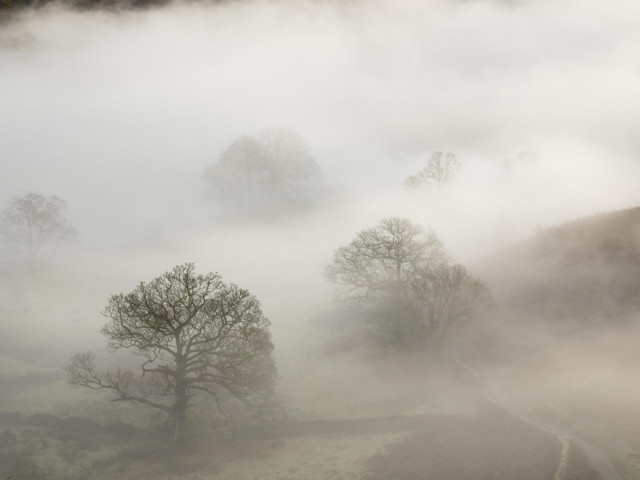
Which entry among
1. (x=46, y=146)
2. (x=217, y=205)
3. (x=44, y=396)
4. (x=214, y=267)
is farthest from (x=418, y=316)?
(x=46, y=146)

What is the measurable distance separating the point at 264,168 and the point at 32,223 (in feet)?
149

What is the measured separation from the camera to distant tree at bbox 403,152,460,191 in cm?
7500

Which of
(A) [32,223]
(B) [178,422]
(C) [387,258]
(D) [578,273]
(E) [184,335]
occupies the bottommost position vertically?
(B) [178,422]

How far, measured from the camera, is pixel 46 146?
183875 mm

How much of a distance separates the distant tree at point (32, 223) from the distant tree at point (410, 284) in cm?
5573

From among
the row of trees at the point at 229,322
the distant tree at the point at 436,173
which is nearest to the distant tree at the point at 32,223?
the row of trees at the point at 229,322

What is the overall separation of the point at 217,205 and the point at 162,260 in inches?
1374

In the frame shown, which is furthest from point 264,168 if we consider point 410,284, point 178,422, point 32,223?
point 178,422

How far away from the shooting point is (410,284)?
140 feet

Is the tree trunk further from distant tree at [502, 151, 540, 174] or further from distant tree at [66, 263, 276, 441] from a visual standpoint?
distant tree at [502, 151, 540, 174]

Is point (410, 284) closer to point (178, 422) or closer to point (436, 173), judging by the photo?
point (178, 422)

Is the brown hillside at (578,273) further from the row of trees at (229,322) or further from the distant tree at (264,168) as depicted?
the distant tree at (264,168)

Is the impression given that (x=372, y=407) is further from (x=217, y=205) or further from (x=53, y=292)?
(x=217, y=205)

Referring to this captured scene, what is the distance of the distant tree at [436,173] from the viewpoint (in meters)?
75.0
